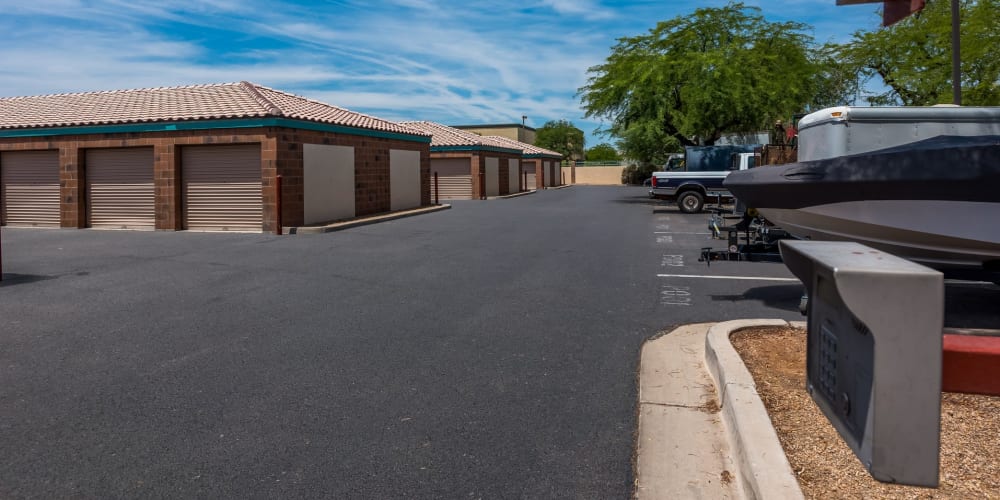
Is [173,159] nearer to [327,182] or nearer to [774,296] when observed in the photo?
[327,182]

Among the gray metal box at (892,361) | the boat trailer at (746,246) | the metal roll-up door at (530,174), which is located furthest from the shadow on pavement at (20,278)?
the metal roll-up door at (530,174)

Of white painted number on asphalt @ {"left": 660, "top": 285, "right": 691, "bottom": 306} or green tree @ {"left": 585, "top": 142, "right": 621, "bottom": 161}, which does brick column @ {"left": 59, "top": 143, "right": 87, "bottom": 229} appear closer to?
white painted number on asphalt @ {"left": 660, "top": 285, "right": 691, "bottom": 306}

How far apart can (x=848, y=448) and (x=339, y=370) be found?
382 centimetres

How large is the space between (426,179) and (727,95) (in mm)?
12883

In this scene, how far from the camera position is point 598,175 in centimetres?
7306

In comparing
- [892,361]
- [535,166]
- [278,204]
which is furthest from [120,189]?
[535,166]

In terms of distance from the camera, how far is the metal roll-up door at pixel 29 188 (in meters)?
22.4

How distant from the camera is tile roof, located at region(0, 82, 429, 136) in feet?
66.8

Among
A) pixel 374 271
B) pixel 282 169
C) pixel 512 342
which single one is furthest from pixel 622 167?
pixel 512 342

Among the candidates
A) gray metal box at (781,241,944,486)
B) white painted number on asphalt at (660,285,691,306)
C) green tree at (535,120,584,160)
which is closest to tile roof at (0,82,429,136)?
white painted number on asphalt at (660,285,691,306)

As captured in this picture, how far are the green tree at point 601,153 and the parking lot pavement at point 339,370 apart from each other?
92.8m

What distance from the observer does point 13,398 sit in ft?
17.1

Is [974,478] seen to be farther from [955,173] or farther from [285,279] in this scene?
[285,279]

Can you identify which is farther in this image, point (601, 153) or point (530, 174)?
point (601, 153)
